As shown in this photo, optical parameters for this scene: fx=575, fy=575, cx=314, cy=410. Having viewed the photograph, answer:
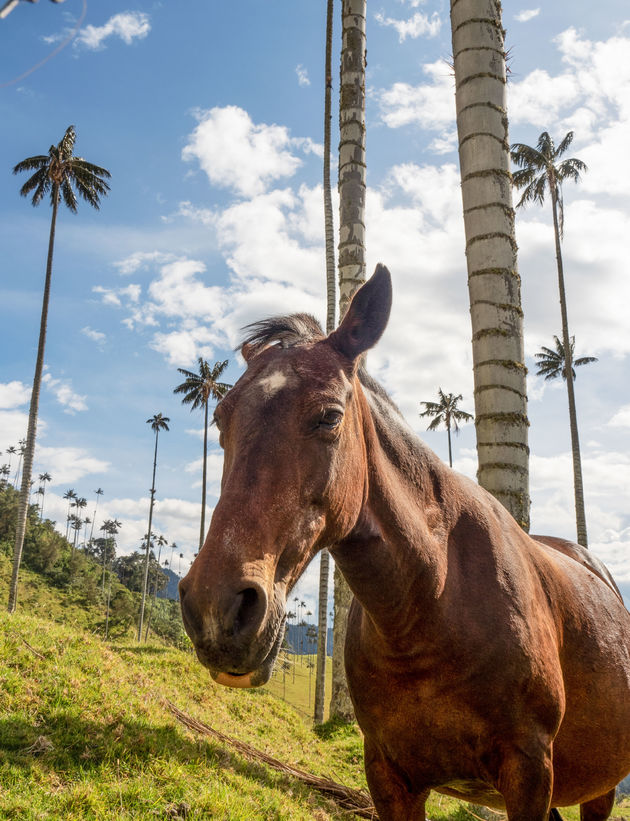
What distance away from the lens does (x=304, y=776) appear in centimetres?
643

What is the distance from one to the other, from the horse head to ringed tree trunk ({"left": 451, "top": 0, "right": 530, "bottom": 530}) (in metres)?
2.53

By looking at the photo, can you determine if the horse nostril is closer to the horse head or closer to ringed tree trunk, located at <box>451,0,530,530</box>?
the horse head

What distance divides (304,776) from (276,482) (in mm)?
5907

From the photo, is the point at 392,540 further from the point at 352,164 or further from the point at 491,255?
the point at 352,164

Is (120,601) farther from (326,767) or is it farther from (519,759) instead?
(519,759)

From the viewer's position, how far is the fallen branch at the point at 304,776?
6.07m

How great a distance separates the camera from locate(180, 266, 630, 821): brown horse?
1.82 meters

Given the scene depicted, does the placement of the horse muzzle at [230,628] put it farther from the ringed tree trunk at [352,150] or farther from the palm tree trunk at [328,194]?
the palm tree trunk at [328,194]

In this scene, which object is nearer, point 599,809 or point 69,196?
point 599,809

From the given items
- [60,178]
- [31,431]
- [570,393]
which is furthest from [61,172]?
[570,393]

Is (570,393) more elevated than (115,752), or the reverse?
(570,393)

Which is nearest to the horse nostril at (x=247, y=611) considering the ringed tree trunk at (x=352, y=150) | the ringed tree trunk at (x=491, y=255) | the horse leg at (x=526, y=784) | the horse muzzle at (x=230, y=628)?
the horse muzzle at (x=230, y=628)

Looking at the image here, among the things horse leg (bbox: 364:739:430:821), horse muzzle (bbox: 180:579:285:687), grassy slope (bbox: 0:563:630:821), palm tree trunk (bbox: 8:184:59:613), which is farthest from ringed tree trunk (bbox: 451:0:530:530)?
palm tree trunk (bbox: 8:184:59:613)

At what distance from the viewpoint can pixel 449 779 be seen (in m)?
2.62
